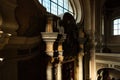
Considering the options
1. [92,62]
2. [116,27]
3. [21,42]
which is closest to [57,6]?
[92,62]

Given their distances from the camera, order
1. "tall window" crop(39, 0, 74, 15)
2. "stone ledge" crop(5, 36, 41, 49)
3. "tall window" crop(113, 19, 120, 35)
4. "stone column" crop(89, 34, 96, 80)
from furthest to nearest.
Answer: "tall window" crop(113, 19, 120, 35), "stone column" crop(89, 34, 96, 80), "tall window" crop(39, 0, 74, 15), "stone ledge" crop(5, 36, 41, 49)

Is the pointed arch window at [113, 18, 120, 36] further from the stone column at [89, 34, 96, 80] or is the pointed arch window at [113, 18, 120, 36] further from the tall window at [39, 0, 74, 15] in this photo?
the tall window at [39, 0, 74, 15]

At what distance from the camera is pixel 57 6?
9000 millimetres

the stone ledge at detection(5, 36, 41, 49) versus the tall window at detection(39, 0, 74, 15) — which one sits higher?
the tall window at detection(39, 0, 74, 15)

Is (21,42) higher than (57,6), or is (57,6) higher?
(57,6)

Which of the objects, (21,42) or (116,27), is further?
(116,27)

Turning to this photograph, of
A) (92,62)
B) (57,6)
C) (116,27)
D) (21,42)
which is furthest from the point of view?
(116,27)

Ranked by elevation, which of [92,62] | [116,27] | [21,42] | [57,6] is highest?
[57,6]

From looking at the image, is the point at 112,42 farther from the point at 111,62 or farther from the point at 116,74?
the point at 111,62

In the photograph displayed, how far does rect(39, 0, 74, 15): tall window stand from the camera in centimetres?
807

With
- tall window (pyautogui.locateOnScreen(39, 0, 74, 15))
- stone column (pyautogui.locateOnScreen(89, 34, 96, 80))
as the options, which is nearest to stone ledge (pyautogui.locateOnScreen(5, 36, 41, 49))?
tall window (pyautogui.locateOnScreen(39, 0, 74, 15))

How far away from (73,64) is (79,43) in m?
1.27

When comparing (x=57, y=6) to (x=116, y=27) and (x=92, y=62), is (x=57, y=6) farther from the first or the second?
(x=116, y=27)

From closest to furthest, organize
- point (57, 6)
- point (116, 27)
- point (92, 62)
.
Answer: point (57, 6)
point (92, 62)
point (116, 27)
